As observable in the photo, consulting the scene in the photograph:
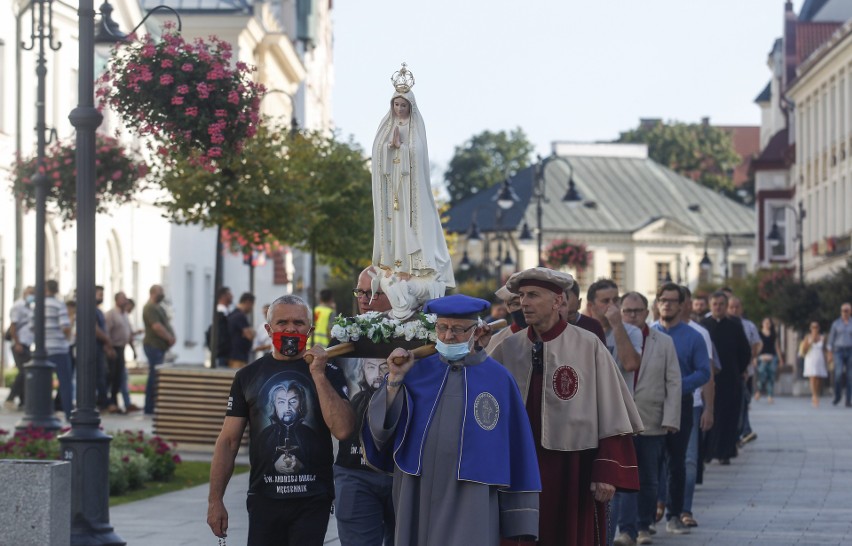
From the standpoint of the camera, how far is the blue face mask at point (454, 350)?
7.41 metres

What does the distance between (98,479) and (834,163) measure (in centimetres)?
5833

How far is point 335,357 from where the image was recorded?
824 centimetres

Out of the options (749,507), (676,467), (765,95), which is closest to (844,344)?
(749,507)

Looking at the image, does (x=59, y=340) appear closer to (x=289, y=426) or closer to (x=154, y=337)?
(x=154, y=337)

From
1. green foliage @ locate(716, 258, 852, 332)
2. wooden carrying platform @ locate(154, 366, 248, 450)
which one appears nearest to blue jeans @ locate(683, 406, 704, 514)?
wooden carrying platform @ locate(154, 366, 248, 450)

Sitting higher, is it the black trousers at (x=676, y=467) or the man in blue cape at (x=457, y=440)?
the man in blue cape at (x=457, y=440)

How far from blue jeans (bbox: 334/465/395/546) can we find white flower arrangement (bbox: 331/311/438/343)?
0.63m

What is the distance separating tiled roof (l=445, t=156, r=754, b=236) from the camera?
112m

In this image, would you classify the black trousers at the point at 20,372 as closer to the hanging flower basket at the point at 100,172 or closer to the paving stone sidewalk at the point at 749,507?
the paving stone sidewalk at the point at 749,507

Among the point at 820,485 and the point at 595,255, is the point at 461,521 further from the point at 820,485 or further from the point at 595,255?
the point at 595,255

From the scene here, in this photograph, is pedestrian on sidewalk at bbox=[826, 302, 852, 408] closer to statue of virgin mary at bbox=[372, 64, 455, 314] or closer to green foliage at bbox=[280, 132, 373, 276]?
green foliage at bbox=[280, 132, 373, 276]

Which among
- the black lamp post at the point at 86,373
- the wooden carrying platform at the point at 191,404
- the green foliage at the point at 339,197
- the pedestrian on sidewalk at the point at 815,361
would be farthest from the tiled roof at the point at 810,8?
the black lamp post at the point at 86,373

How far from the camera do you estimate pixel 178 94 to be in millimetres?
14109

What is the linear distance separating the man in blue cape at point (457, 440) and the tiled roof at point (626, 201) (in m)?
104
